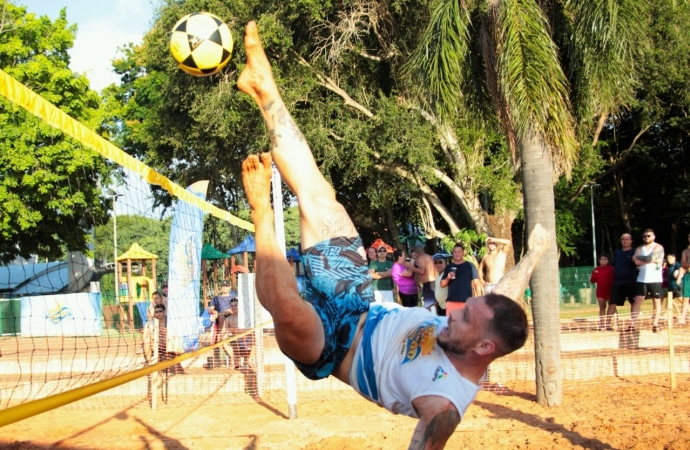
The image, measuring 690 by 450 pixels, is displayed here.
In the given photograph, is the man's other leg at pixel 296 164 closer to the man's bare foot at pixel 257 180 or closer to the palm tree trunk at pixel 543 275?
the man's bare foot at pixel 257 180

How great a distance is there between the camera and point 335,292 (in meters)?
3.22

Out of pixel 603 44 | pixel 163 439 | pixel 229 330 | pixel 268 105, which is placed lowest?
pixel 163 439

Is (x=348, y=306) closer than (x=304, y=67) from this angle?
Yes

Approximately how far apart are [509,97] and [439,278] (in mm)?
3329

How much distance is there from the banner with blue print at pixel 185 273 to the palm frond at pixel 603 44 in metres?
5.65

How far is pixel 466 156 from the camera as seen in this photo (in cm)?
2006

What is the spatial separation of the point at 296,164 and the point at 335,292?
0.74 m

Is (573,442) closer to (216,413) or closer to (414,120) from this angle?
(216,413)

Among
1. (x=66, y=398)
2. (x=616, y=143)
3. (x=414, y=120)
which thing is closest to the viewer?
(x=66, y=398)

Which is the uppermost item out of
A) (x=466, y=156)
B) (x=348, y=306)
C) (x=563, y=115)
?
(x=466, y=156)

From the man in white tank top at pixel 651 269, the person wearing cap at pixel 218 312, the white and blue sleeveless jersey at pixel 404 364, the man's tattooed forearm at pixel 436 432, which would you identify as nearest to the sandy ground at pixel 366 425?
the man in white tank top at pixel 651 269

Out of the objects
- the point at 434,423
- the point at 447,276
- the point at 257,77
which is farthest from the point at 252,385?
the point at 434,423

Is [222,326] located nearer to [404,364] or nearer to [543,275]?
[543,275]

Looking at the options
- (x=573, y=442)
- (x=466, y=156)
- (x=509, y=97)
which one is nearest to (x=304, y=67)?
(x=466, y=156)
